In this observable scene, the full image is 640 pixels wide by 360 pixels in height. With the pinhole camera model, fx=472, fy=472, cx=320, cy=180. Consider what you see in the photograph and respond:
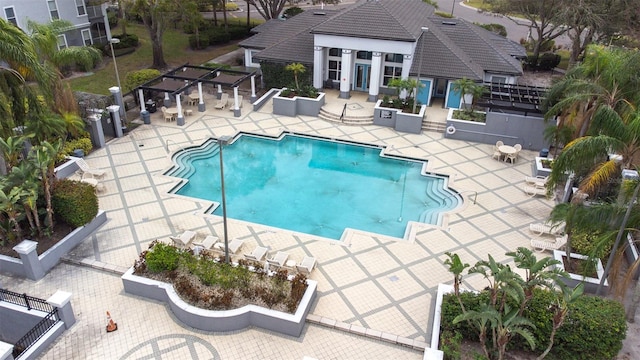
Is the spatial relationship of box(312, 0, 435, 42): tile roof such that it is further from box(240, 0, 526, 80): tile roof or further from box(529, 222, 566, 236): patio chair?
box(529, 222, 566, 236): patio chair

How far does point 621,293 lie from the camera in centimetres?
1368

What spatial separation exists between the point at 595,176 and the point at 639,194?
3.97 feet

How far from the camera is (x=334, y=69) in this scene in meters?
33.6

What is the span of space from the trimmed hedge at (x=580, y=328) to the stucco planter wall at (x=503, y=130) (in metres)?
14.5

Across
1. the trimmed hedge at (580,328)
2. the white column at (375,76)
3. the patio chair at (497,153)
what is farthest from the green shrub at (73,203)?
the patio chair at (497,153)

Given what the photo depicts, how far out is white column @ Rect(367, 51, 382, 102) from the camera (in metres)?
30.2

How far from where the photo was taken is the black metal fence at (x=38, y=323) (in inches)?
539

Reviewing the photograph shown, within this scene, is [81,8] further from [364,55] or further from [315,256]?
[315,256]

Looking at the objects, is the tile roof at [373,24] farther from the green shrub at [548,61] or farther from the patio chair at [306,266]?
the patio chair at [306,266]

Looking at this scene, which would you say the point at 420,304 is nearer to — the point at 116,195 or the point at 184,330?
the point at 184,330

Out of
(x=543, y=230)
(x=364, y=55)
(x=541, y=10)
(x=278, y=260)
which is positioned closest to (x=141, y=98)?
(x=364, y=55)

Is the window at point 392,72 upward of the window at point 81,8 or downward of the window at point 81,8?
downward

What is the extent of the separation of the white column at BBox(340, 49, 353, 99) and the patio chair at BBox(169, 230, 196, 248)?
17.3 metres

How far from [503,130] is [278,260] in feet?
54.6
